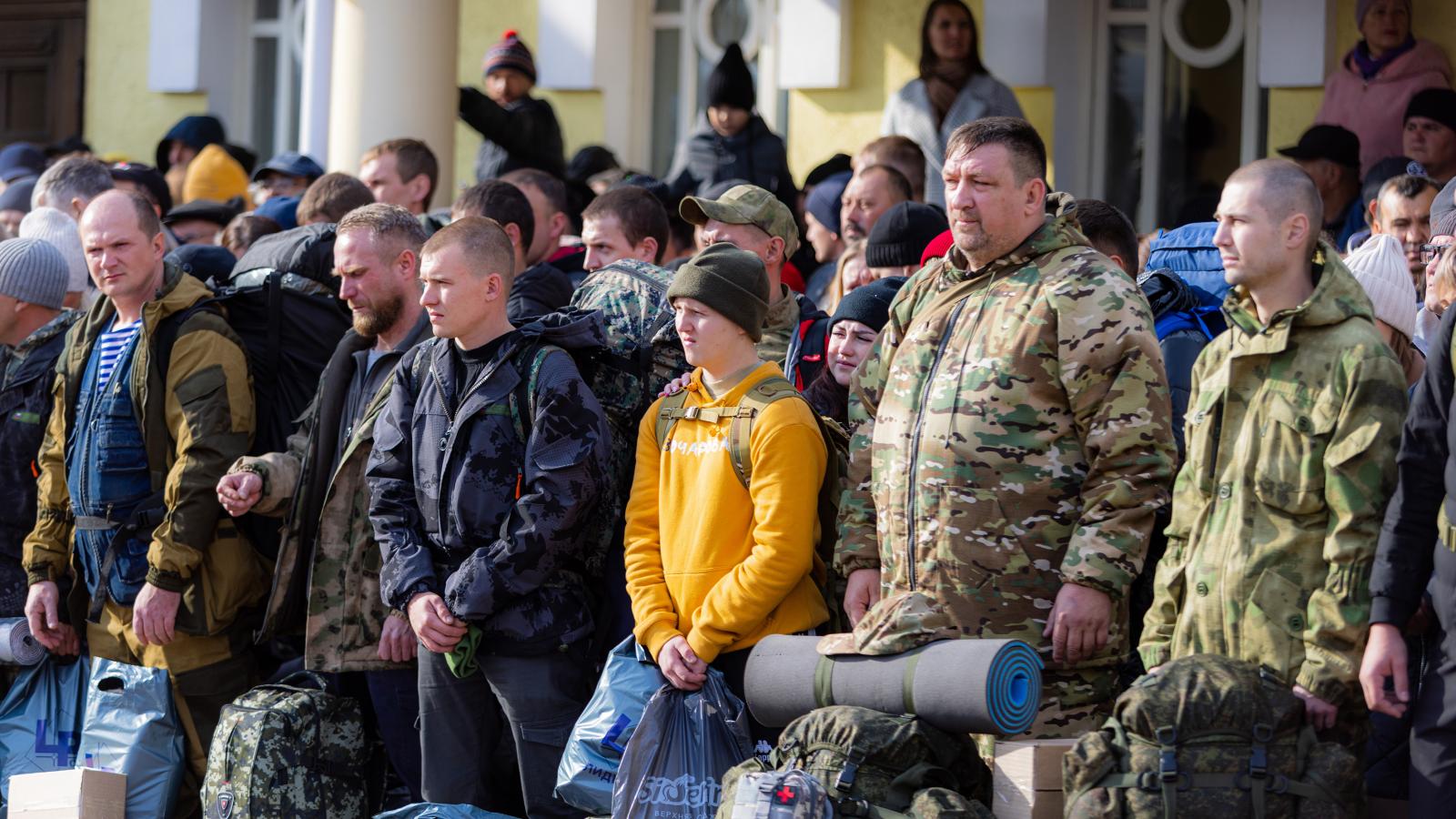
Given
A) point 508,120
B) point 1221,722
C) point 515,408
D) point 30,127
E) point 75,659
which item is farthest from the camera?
point 30,127

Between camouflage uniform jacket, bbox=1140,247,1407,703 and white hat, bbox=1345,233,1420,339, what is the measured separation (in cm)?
78

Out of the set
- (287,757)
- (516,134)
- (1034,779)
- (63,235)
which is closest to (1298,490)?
(1034,779)

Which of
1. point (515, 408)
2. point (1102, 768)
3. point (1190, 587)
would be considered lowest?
point (1102, 768)

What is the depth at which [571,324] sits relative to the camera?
6004 millimetres

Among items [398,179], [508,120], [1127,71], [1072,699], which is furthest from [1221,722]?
[1127,71]

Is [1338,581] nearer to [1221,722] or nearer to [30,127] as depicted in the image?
[1221,722]

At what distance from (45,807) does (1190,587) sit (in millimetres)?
3858

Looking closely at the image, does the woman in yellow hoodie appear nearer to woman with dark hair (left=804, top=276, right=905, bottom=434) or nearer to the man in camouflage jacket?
the man in camouflage jacket

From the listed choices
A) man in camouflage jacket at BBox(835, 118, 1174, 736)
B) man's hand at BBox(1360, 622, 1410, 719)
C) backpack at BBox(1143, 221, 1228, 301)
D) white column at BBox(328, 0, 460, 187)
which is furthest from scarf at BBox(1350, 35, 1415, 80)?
man's hand at BBox(1360, 622, 1410, 719)

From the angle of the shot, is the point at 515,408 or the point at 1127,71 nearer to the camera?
the point at 515,408

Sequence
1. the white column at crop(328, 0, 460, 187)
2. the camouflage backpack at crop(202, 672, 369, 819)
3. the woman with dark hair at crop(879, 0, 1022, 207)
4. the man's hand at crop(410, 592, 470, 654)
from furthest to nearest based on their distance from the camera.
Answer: the white column at crop(328, 0, 460, 187) → the woman with dark hair at crop(879, 0, 1022, 207) → the camouflage backpack at crop(202, 672, 369, 819) → the man's hand at crop(410, 592, 470, 654)

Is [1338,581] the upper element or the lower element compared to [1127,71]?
lower

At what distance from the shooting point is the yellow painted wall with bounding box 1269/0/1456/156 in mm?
9883

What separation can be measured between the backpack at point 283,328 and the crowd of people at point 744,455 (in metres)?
0.10
